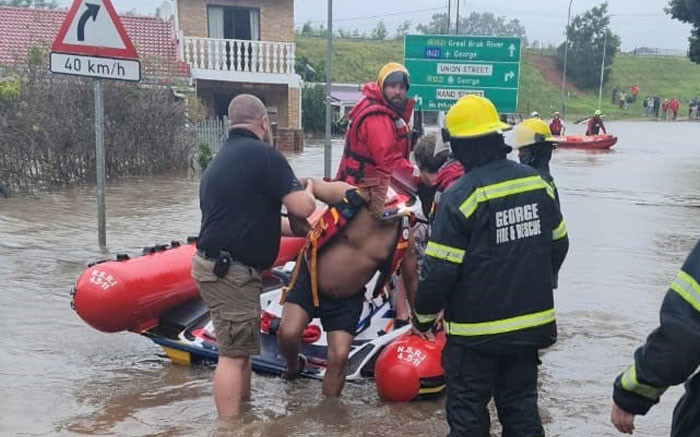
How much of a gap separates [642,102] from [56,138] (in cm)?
6298

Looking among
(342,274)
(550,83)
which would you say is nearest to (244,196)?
(342,274)

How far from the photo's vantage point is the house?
86.1 feet

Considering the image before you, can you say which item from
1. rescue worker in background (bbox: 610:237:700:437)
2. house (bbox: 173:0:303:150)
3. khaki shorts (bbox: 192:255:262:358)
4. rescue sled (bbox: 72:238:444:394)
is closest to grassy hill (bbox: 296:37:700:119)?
house (bbox: 173:0:303:150)

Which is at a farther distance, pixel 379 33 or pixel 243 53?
pixel 379 33

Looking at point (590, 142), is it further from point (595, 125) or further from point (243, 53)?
point (243, 53)

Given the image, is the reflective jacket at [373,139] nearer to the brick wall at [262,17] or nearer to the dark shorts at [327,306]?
the dark shorts at [327,306]

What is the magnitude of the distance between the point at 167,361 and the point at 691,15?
23437 mm

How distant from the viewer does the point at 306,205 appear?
4062 mm

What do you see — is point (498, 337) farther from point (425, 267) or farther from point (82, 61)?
point (82, 61)

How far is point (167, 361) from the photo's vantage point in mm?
5426

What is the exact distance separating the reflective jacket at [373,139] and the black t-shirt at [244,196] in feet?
2.51

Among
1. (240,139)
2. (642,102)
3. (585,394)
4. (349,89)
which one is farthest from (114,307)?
(642,102)

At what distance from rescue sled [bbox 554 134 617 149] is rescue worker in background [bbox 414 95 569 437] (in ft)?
90.8

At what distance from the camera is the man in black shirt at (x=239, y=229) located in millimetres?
4082
